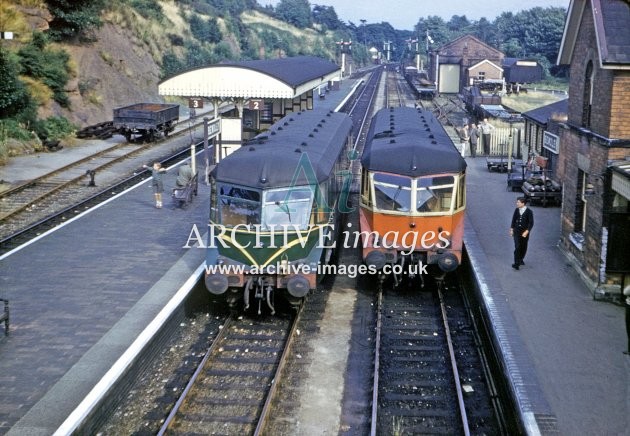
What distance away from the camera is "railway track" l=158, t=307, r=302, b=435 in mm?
9594

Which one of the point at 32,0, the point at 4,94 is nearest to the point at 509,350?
the point at 4,94

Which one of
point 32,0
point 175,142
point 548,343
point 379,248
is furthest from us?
point 32,0

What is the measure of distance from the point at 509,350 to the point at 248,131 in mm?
18673

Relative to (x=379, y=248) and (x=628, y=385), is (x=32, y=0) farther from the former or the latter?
(x=628, y=385)

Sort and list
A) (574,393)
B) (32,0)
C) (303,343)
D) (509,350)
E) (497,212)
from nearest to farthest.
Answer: (574,393) → (509,350) → (303,343) → (497,212) → (32,0)

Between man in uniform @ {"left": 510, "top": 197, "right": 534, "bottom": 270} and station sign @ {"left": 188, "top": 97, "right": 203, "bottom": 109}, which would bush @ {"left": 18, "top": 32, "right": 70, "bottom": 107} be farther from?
man in uniform @ {"left": 510, "top": 197, "right": 534, "bottom": 270}

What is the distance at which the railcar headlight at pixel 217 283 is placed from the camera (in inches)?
487

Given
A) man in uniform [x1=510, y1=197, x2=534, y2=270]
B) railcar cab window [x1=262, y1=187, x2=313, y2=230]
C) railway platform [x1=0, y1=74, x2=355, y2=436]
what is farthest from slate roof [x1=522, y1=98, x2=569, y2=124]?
railcar cab window [x1=262, y1=187, x2=313, y2=230]

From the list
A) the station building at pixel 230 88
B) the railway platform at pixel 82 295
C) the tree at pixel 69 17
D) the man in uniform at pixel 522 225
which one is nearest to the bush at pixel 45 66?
the tree at pixel 69 17

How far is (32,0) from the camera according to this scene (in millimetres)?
37406

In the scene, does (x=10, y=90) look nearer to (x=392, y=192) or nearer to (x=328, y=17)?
(x=392, y=192)

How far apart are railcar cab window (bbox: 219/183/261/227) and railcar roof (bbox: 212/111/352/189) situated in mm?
133

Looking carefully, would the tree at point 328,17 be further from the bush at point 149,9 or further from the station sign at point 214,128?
the station sign at point 214,128

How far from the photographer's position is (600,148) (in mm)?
13945
